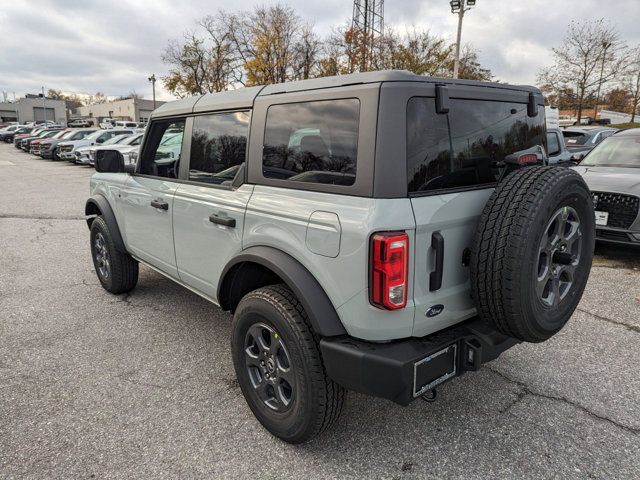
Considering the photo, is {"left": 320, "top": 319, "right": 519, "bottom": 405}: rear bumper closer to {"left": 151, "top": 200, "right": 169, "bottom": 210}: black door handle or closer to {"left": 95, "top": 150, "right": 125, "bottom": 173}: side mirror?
{"left": 151, "top": 200, "right": 169, "bottom": 210}: black door handle

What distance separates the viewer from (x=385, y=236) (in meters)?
1.92

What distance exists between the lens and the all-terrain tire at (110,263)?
443 cm

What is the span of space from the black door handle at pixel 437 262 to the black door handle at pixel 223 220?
118 centimetres

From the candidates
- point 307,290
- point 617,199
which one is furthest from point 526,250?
point 617,199

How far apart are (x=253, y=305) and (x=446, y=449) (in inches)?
50.9

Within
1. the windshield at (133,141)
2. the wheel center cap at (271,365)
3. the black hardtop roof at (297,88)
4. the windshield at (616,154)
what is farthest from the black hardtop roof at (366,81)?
the windshield at (133,141)

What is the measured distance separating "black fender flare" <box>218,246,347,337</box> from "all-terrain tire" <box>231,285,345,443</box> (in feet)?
0.36

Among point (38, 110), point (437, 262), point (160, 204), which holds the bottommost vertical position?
point (437, 262)

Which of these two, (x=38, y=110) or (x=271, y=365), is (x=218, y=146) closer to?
(x=271, y=365)

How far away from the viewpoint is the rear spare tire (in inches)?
79.3

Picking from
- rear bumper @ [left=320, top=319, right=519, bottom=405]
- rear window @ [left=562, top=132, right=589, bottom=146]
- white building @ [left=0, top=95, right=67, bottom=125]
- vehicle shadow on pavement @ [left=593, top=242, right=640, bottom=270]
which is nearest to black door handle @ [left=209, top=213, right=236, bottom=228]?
rear bumper @ [left=320, top=319, right=519, bottom=405]

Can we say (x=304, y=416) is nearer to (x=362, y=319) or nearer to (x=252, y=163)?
(x=362, y=319)

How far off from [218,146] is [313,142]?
95cm

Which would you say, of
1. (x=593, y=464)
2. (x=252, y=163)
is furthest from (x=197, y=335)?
(x=593, y=464)
